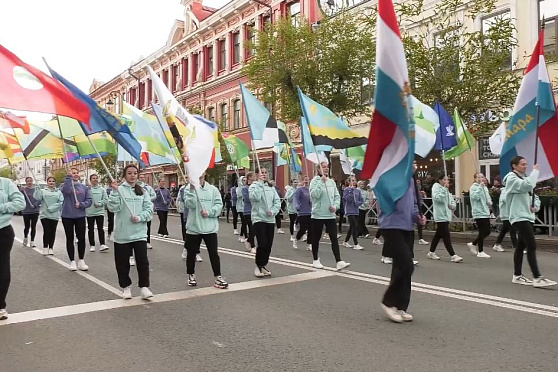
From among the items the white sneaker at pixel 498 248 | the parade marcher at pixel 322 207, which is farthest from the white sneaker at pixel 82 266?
the white sneaker at pixel 498 248

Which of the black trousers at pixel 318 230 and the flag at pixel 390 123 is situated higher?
the flag at pixel 390 123

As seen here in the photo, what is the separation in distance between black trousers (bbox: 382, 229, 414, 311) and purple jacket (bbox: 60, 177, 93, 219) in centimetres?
612

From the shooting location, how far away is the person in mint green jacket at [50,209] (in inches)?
419

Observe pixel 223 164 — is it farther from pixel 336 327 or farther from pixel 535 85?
pixel 336 327

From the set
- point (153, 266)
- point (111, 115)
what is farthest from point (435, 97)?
point (111, 115)

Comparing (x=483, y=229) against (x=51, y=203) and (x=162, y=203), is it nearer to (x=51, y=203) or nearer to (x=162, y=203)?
(x=162, y=203)

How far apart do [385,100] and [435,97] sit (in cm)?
1075

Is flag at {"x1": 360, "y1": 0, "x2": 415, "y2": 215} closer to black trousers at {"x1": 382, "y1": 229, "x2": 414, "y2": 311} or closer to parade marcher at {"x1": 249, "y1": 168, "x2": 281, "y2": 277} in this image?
black trousers at {"x1": 382, "y1": 229, "x2": 414, "y2": 311}

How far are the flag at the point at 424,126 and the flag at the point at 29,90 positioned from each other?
6.54 meters

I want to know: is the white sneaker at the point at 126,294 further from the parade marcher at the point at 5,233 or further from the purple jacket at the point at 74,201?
the purple jacket at the point at 74,201

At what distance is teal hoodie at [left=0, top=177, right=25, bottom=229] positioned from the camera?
571 cm

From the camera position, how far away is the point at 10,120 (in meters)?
10.6

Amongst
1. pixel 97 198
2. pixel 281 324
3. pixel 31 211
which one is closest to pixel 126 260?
pixel 281 324

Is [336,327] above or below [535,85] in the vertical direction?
below
